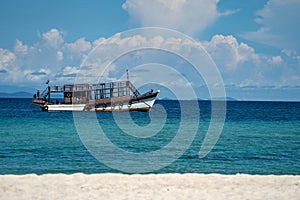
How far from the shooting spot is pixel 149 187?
388 inches

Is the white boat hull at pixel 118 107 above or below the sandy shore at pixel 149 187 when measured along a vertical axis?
above

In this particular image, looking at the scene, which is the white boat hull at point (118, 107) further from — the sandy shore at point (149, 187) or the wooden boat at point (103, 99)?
the sandy shore at point (149, 187)

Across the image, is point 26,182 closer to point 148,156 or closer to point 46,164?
point 46,164

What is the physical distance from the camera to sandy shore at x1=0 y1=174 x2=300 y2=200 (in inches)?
352

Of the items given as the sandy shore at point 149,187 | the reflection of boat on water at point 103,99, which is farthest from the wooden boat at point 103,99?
the sandy shore at point 149,187

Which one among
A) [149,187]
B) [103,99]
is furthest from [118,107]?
[149,187]

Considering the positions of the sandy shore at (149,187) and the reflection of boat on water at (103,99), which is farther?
the reflection of boat on water at (103,99)

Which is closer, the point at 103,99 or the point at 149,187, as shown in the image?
the point at 149,187

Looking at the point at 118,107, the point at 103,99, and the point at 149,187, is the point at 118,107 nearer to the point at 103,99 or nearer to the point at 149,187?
the point at 103,99

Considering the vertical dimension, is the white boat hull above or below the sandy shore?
above

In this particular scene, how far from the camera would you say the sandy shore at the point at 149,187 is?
8.95 meters

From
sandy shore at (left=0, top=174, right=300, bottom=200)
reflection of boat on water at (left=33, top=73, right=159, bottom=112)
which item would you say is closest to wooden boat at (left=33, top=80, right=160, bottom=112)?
reflection of boat on water at (left=33, top=73, right=159, bottom=112)

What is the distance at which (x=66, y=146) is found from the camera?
838 inches

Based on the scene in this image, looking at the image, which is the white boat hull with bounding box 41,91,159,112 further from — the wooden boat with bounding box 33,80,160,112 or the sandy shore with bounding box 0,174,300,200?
the sandy shore with bounding box 0,174,300,200
